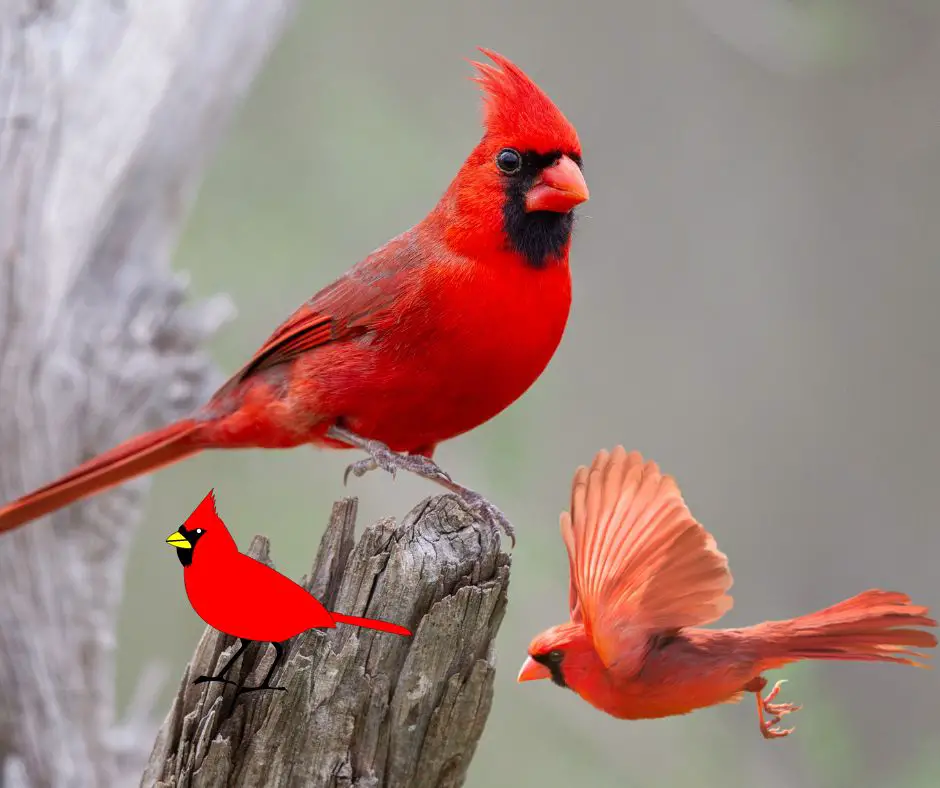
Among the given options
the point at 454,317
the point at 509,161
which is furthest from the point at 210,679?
the point at 509,161

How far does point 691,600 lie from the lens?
1338 mm

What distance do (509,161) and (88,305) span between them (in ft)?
4.59

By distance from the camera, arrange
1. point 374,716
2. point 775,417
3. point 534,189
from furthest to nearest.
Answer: point 775,417 < point 534,189 < point 374,716

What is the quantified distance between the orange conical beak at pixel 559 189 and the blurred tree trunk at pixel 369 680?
1.52ft

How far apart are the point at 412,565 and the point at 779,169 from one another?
238cm

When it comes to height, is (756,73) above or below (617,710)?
above

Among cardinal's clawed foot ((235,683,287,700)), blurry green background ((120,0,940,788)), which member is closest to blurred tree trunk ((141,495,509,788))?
cardinal's clawed foot ((235,683,287,700))

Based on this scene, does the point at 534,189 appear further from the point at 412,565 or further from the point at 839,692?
the point at 839,692

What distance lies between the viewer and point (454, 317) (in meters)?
1.68

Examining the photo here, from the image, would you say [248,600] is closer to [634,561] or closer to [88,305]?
[634,561]

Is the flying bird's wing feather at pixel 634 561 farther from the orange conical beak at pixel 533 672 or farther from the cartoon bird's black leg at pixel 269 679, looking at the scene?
the cartoon bird's black leg at pixel 269 679

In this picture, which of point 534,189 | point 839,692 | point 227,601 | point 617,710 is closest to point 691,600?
point 617,710

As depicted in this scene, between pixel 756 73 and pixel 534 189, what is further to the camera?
pixel 756 73

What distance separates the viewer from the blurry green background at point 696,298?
3104 millimetres
